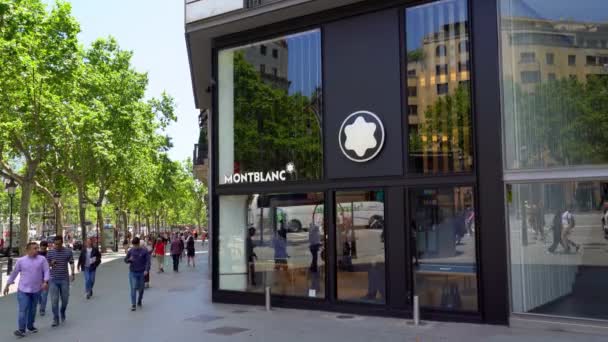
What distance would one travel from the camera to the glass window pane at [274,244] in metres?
13.0

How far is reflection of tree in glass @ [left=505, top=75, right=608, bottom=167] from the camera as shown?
10070 mm

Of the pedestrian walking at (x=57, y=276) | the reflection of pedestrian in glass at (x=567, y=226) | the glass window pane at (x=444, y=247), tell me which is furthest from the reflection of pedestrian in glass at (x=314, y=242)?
the pedestrian walking at (x=57, y=276)

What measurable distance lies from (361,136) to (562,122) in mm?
3963

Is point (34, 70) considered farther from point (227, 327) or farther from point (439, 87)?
point (439, 87)

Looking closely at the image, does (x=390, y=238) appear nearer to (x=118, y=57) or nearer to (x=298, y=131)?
(x=298, y=131)

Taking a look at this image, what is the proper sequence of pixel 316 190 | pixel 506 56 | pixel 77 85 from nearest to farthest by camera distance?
pixel 506 56 < pixel 316 190 < pixel 77 85

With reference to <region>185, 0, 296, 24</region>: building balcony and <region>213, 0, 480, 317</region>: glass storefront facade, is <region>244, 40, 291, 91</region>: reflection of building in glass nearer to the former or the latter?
<region>213, 0, 480, 317</region>: glass storefront facade

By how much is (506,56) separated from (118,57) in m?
36.1

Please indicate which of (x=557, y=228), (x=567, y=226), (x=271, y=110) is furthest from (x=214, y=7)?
(x=567, y=226)

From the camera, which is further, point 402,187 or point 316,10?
point 316,10

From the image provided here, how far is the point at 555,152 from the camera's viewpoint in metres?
10.4

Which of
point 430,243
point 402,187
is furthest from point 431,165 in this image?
point 430,243

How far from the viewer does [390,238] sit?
11719mm

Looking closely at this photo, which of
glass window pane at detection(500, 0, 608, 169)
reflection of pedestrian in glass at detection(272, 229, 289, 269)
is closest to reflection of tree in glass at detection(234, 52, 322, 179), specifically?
reflection of pedestrian in glass at detection(272, 229, 289, 269)
